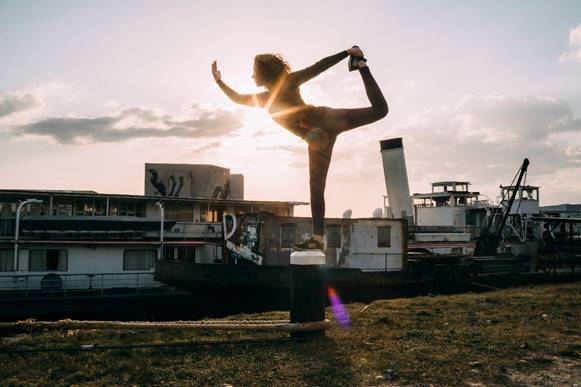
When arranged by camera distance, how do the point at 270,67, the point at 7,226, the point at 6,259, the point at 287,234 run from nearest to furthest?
the point at 270,67, the point at 287,234, the point at 6,259, the point at 7,226

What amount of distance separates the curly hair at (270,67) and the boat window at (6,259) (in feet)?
77.2

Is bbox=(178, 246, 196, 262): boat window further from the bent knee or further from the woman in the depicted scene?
the bent knee

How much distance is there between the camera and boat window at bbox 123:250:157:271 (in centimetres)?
2477

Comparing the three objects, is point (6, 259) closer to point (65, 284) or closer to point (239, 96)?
point (65, 284)

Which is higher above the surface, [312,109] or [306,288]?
[312,109]

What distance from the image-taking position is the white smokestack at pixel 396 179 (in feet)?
107

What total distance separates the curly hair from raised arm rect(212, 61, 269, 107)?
20 cm

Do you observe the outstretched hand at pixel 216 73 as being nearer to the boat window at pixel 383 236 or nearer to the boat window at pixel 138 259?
the boat window at pixel 383 236

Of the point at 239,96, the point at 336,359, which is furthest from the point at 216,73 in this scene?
the point at 336,359

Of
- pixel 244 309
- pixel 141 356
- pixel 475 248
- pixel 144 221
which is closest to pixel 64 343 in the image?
pixel 141 356

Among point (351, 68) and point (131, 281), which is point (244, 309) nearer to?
point (131, 281)

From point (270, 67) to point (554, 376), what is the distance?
3.13 metres

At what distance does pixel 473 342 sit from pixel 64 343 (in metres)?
3.96

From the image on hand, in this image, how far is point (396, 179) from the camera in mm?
33125
